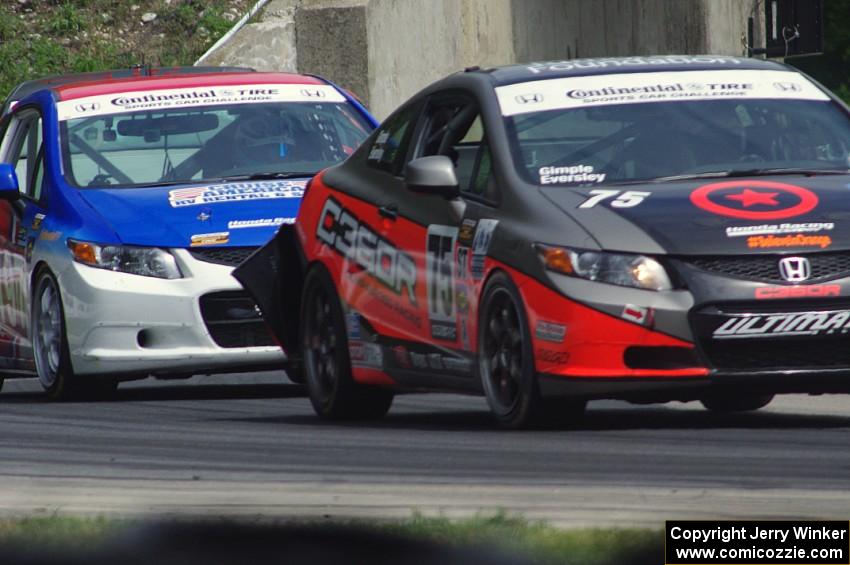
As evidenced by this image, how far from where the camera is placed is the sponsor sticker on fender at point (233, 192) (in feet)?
42.0

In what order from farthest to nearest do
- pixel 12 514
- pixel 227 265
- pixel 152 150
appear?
1. pixel 152 150
2. pixel 227 265
3. pixel 12 514

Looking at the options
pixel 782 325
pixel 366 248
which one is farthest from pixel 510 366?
pixel 366 248

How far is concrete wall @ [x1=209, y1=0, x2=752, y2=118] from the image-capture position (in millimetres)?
27875

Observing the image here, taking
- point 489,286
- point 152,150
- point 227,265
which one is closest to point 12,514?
point 489,286

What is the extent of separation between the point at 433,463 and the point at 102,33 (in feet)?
77.8

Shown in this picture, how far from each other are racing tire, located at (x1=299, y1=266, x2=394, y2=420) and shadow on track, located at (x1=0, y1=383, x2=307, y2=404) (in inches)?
79.2

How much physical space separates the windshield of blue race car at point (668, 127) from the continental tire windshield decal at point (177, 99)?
3.88m

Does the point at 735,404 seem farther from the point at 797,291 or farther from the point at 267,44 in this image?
the point at 267,44

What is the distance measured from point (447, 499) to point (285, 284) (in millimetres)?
4457

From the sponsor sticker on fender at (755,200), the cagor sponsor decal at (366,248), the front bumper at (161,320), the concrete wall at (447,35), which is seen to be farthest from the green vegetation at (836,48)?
the sponsor sticker on fender at (755,200)

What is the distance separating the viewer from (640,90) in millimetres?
10281

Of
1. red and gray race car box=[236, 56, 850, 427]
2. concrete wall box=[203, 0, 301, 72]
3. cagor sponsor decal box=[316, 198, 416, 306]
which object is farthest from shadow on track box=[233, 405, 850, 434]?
concrete wall box=[203, 0, 301, 72]

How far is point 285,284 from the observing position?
37.9ft

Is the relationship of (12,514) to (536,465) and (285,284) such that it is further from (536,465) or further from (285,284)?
(285,284)
